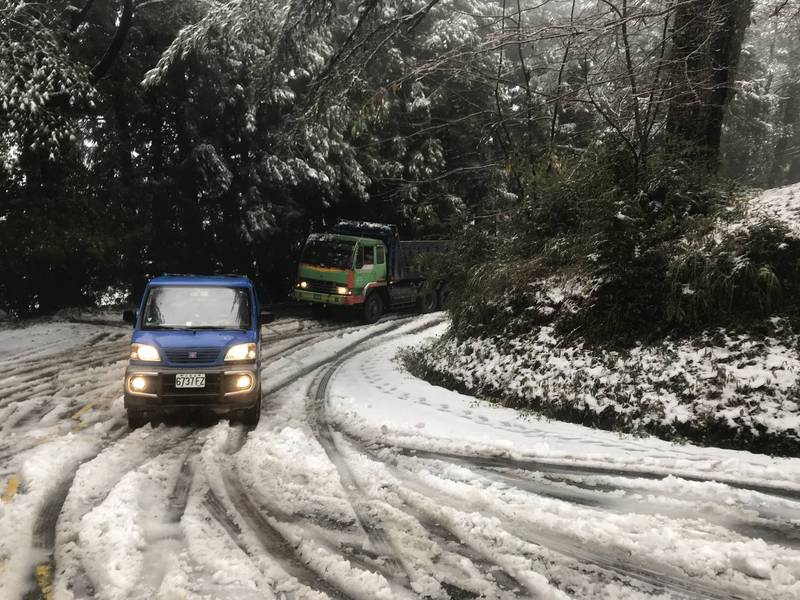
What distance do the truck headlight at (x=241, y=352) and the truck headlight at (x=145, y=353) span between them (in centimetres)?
82

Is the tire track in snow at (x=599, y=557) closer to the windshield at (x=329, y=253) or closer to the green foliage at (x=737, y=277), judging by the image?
the green foliage at (x=737, y=277)

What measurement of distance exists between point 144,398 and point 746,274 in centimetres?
715

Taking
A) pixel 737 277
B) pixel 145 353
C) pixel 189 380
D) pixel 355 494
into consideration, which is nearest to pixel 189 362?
pixel 189 380

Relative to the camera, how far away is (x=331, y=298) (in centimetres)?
1683

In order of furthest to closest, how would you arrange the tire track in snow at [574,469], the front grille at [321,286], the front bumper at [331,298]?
the front grille at [321,286] → the front bumper at [331,298] → the tire track in snow at [574,469]

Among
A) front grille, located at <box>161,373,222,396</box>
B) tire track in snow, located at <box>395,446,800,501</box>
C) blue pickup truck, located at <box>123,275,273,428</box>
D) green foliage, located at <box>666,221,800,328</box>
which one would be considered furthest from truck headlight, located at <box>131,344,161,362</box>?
green foliage, located at <box>666,221,800,328</box>

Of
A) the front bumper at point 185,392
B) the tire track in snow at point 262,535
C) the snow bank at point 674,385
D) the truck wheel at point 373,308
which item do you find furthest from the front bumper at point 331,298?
the tire track in snow at point 262,535

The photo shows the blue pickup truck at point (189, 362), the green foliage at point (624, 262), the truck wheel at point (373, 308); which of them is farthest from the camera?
the truck wheel at point (373, 308)

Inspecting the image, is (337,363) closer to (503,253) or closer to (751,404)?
(503,253)

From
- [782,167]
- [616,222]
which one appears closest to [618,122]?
[616,222]

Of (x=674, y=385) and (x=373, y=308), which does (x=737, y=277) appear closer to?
(x=674, y=385)

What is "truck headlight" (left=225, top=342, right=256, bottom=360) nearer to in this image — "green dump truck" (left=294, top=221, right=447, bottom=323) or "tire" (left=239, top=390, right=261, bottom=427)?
"tire" (left=239, top=390, right=261, bottom=427)

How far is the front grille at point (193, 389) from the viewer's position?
653 cm

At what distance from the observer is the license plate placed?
6551 mm
